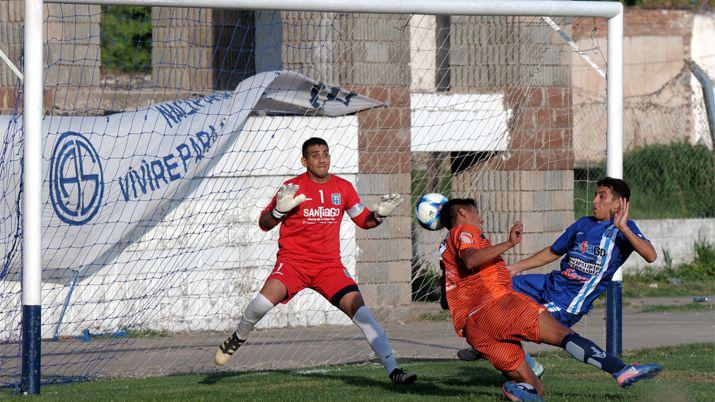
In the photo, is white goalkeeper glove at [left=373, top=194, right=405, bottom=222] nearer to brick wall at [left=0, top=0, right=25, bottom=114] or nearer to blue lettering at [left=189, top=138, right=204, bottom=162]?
blue lettering at [left=189, top=138, right=204, bottom=162]

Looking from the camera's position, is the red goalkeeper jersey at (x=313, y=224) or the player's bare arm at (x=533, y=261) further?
the red goalkeeper jersey at (x=313, y=224)

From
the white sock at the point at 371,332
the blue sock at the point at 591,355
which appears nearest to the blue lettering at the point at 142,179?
the white sock at the point at 371,332

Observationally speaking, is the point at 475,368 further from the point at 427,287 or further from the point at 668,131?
the point at 668,131

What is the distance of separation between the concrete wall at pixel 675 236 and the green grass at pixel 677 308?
113 inches

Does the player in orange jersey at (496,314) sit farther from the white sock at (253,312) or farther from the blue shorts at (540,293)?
the white sock at (253,312)

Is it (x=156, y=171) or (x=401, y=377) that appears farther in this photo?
(x=156, y=171)

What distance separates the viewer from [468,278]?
775cm

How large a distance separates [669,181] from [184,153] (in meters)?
10.5

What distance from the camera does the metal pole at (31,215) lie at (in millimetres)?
8656

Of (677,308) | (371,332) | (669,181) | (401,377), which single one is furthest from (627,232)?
(669,181)

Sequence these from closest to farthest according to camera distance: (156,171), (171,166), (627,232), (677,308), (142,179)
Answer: (627,232) → (142,179) → (156,171) → (171,166) → (677,308)

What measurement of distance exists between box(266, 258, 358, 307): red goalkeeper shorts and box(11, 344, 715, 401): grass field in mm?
687

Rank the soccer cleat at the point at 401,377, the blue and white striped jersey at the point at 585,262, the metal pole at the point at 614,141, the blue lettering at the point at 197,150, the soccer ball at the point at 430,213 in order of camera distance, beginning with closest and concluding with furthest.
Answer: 1. the soccer ball at the point at 430,213
2. the soccer cleat at the point at 401,377
3. the blue and white striped jersey at the point at 585,262
4. the metal pole at the point at 614,141
5. the blue lettering at the point at 197,150

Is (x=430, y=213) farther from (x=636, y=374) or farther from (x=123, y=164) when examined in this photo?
(x=123, y=164)
